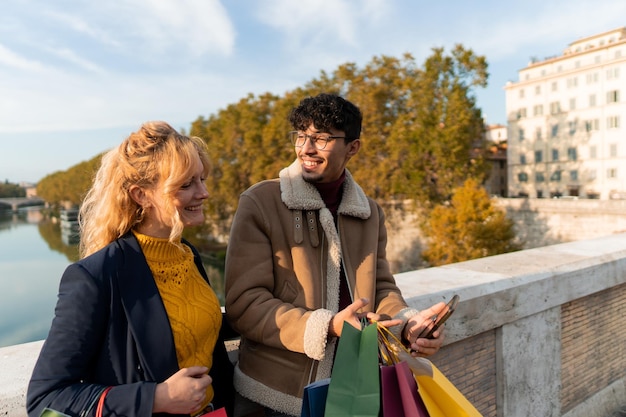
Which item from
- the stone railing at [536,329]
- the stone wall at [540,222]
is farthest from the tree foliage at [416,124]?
the stone railing at [536,329]

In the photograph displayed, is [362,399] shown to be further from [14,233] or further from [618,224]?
[14,233]

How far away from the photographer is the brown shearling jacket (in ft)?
5.31

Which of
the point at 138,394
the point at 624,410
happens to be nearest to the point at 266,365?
the point at 138,394

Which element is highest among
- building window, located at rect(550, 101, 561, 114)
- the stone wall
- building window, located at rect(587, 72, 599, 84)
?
building window, located at rect(587, 72, 599, 84)

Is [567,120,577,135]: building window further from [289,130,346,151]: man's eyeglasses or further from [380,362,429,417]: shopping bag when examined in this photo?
[380,362,429,417]: shopping bag

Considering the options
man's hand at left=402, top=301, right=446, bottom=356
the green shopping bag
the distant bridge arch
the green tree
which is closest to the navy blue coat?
the green shopping bag

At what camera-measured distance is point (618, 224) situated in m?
22.1

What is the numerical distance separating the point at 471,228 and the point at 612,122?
2072 cm

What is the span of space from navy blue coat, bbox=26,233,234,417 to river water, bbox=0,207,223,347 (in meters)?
0.35

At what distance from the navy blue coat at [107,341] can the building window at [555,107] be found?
42.6 metres

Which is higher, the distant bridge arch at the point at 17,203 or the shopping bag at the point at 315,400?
the distant bridge arch at the point at 17,203

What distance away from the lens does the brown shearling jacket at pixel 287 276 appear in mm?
1617

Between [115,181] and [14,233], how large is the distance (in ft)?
287

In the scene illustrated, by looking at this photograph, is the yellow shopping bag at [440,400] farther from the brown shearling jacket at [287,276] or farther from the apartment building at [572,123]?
the apartment building at [572,123]
